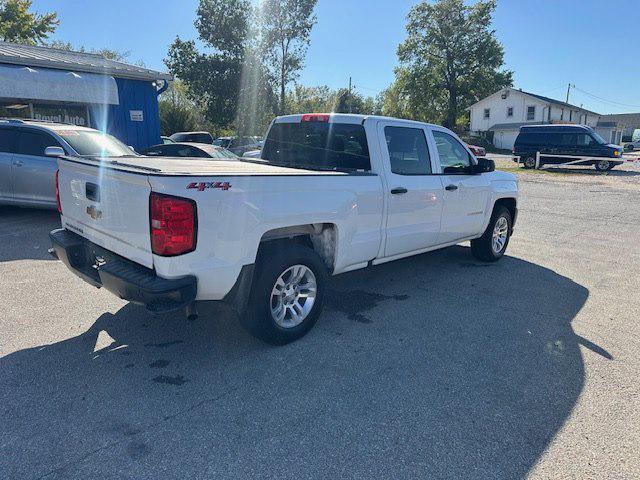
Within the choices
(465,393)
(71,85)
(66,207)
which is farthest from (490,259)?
(71,85)

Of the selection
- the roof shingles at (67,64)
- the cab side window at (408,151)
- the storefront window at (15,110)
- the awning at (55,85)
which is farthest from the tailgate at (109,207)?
the storefront window at (15,110)

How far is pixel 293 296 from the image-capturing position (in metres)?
3.93

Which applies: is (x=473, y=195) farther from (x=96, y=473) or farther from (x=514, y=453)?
(x=96, y=473)

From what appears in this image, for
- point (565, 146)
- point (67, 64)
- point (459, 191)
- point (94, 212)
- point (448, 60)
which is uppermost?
point (448, 60)

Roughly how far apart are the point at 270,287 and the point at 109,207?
1.35 m

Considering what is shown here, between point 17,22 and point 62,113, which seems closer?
point 62,113

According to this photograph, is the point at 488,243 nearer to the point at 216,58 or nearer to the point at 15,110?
the point at 15,110

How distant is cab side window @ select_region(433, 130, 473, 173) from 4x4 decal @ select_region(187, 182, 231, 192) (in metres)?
3.12

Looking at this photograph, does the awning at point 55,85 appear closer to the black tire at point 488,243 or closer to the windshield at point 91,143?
the windshield at point 91,143

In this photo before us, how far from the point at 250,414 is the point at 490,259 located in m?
4.76

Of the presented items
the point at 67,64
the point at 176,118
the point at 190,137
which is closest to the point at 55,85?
the point at 67,64

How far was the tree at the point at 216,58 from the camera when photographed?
32.8m

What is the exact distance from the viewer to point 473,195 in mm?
5867

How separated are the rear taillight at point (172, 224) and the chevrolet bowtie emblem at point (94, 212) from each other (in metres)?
0.81
